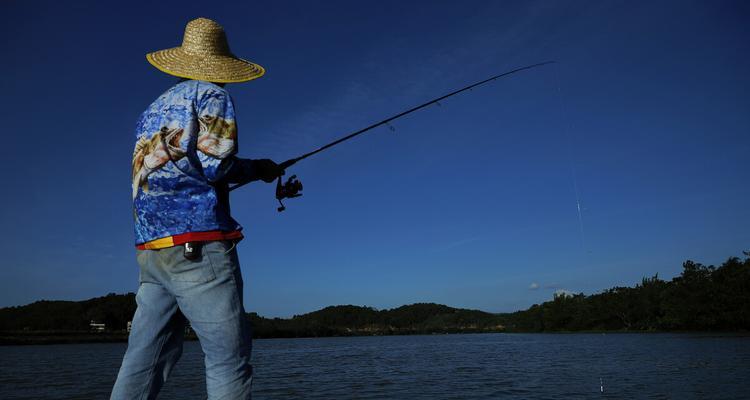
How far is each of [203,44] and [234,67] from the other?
225 millimetres

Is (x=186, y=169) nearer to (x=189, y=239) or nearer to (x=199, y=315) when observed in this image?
(x=189, y=239)

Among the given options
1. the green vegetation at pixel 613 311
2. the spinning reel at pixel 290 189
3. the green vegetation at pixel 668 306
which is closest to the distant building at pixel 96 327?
the green vegetation at pixel 613 311

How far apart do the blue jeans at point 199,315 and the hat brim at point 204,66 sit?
1.01 metres

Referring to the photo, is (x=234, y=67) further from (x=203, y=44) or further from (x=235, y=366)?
(x=235, y=366)

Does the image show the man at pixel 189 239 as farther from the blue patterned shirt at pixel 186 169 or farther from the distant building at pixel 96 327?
the distant building at pixel 96 327

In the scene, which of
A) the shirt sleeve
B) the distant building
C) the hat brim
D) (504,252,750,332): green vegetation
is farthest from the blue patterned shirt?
the distant building

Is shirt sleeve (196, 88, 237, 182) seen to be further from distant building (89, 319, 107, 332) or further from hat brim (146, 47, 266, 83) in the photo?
distant building (89, 319, 107, 332)

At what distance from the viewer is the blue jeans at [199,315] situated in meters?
2.55

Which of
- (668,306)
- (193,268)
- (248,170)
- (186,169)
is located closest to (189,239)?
(193,268)

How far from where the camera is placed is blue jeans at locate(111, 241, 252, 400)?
8.36ft

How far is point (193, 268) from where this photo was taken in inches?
101

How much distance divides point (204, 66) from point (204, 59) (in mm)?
72

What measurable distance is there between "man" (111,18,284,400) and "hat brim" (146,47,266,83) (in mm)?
222

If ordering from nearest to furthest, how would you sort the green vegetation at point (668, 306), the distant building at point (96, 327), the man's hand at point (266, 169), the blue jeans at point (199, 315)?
1. the blue jeans at point (199, 315)
2. the man's hand at point (266, 169)
3. the green vegetation at point (668, 306)
4. the distant building at point (96, 327)
